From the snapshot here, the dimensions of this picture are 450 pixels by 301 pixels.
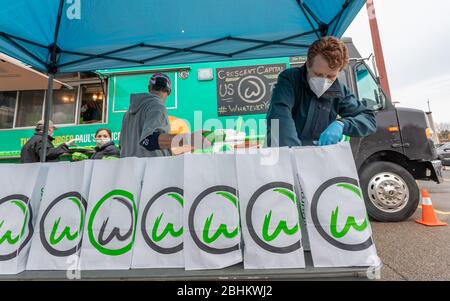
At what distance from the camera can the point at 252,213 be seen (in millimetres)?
1188

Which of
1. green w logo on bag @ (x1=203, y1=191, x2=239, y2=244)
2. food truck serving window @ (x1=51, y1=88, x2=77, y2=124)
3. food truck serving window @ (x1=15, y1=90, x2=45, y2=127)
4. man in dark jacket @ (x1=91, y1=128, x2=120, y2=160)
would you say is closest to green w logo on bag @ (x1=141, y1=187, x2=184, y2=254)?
green w logo on bag @ (x1=203, y1=191, x2=239, y2=244)

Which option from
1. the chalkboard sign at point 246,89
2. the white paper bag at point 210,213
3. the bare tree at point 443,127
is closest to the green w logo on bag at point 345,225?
the white paper bag at point 210,213

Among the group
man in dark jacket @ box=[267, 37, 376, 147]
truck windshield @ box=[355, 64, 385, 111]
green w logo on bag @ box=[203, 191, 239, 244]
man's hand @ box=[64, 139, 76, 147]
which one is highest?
truck windshield @ box=[355, 64, 385, 111]

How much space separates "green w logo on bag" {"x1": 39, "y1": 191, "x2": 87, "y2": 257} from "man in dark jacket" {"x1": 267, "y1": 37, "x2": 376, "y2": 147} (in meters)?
1.25

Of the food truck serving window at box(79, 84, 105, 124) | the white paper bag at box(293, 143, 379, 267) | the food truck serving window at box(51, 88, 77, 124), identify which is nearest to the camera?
the white paper bag at box(293, 143, 379, 267)

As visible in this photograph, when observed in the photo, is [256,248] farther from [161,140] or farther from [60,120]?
[60,120]

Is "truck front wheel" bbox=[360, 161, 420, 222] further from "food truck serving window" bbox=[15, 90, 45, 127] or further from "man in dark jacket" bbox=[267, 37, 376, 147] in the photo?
"food truck serving window" bbox=[15, 90, 45, 127]

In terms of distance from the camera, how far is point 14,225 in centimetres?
129

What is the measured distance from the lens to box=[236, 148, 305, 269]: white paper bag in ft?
3.70

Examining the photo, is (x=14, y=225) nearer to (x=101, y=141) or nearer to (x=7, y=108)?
(x=101, y=141)

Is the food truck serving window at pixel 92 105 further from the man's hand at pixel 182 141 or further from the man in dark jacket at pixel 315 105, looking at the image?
the man in dark jacket at pixel 315 105

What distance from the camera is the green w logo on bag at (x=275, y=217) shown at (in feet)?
3.75

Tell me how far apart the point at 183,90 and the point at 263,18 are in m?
2.03

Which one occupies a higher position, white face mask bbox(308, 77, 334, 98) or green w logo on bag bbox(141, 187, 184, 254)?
white face mask bbox(308, 77, 334, 98)
